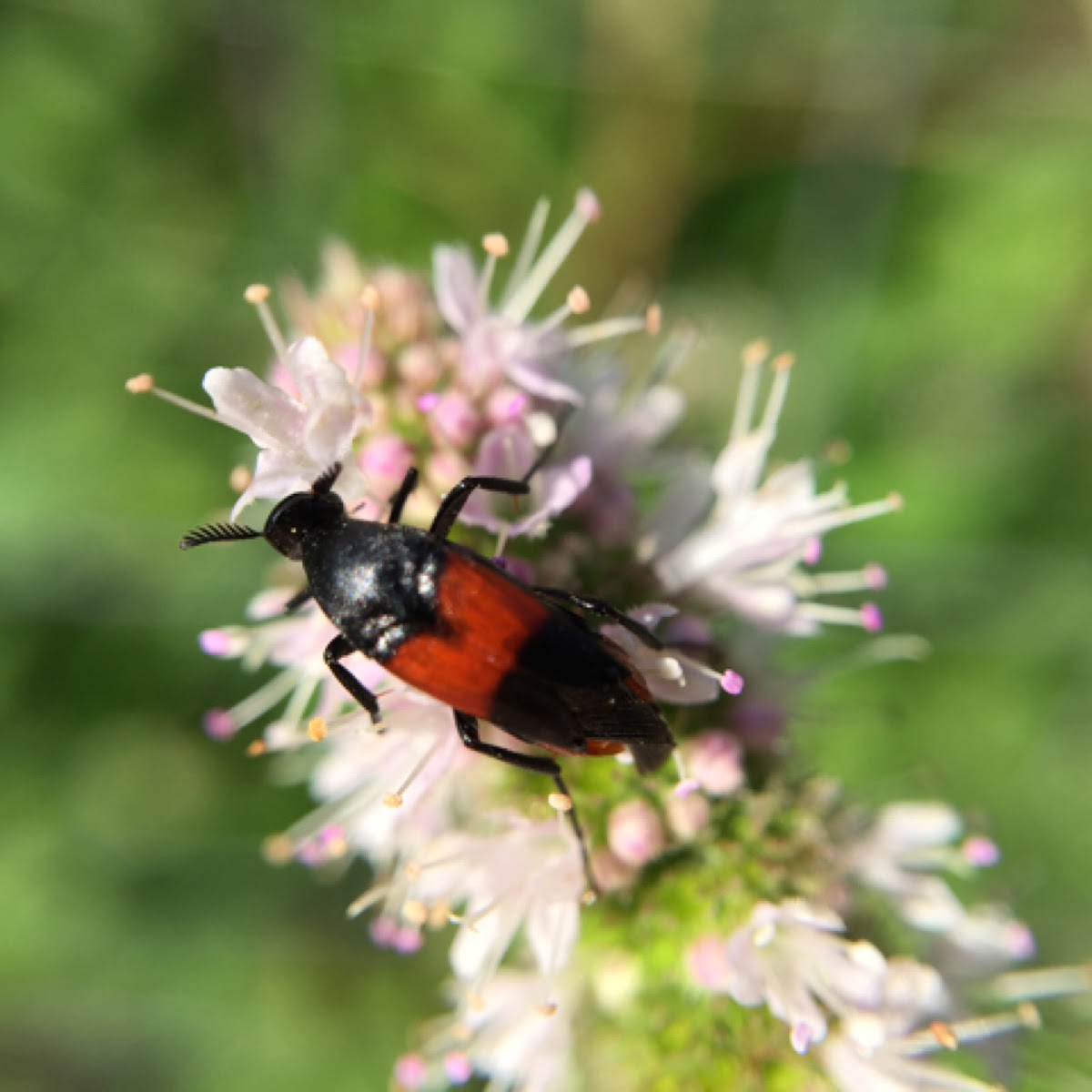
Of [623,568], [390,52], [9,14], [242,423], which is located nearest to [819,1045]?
[623,568]

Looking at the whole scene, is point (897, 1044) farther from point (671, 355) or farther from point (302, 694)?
point (671, 355)

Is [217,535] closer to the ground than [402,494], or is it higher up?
closer to the ground

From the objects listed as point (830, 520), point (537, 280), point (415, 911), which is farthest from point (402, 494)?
point (830, 520)

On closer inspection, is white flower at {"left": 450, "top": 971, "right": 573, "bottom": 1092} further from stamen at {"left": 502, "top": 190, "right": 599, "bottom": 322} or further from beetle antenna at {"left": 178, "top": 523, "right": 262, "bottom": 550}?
stamen at {"left": 502, "top": 190, "right": 599, "bottom": 322}

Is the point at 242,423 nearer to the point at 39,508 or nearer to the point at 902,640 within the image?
the point at 902,640

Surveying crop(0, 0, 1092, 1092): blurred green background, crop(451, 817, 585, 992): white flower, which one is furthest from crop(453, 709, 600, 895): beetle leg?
crop(0, 0, 1092, 1092): blurred green background

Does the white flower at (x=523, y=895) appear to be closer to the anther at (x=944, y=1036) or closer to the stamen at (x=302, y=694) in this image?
the stamen at (x=302, y=694)
